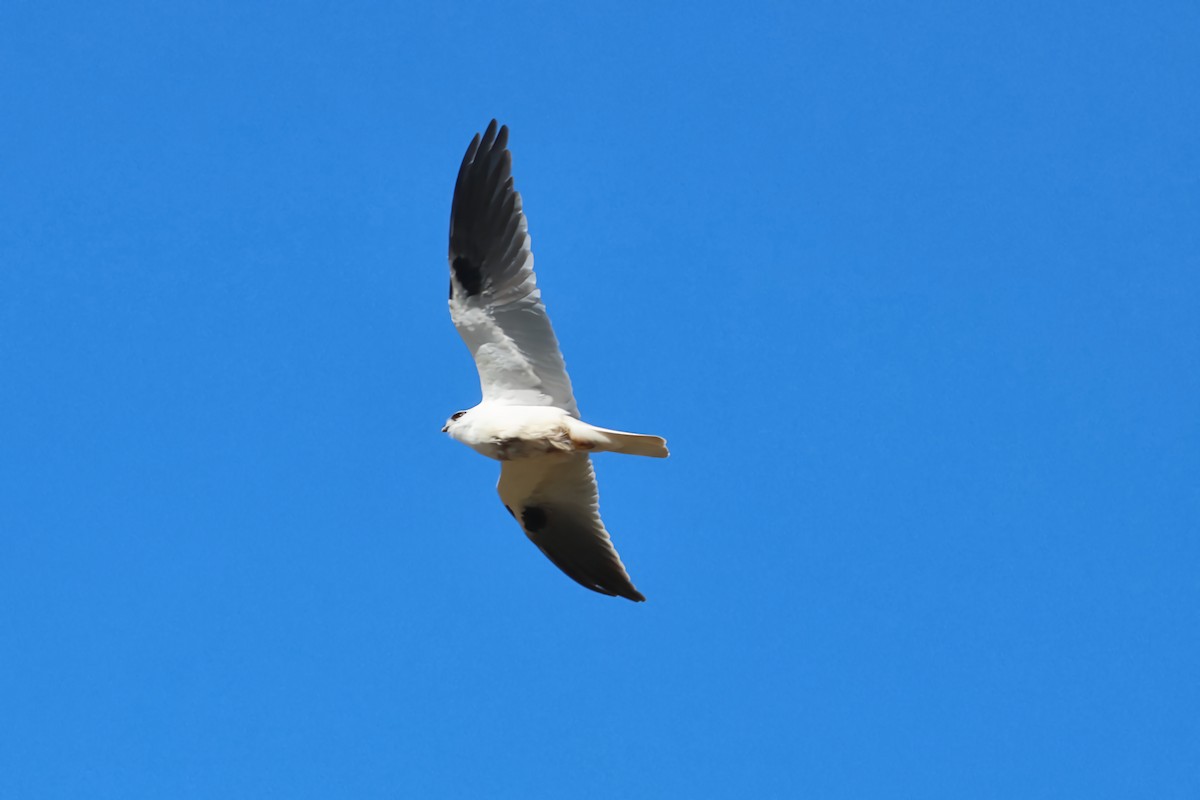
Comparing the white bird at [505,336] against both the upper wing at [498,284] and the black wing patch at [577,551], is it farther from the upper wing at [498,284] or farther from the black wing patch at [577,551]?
the black wing patch at [577,551]

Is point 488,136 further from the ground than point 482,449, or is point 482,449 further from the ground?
point 488,136

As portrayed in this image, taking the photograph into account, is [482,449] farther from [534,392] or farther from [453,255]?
[453,255]

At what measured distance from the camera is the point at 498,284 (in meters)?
13.0

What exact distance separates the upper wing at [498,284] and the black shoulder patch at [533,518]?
1.51m

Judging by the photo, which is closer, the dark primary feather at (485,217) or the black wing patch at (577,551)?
the dark primary feather at (485,217)

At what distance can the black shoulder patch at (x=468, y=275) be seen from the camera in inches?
515

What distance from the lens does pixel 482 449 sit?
1343 cm

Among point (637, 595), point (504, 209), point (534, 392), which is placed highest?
point (504, 209)

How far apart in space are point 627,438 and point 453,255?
7.04 feet

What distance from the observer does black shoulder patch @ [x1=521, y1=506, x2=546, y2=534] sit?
1454cm

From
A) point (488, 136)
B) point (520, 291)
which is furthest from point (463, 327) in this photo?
point (488, 136)

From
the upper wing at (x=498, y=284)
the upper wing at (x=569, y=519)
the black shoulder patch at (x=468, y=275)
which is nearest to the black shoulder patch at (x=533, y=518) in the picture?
the upper wing at (x=569, y=519)

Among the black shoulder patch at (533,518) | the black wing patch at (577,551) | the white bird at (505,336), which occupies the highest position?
the white bird at (505,336)

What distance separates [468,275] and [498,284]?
0.28 meters
